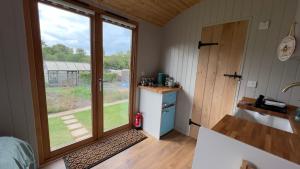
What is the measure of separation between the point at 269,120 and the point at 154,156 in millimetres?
1541

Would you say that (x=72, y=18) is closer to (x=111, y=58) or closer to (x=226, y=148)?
(x=111, y=58)

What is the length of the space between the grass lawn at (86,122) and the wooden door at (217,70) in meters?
1.43

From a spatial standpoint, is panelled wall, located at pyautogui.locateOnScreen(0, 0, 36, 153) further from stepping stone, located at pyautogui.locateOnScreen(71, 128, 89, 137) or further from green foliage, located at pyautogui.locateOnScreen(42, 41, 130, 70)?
stepping stone, located at pyautogui.locateOnScreen(71, 128, 89, 137)

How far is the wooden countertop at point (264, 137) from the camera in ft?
2.46

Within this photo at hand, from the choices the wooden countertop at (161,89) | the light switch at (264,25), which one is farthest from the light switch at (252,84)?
the wooden countertop at (161,89)

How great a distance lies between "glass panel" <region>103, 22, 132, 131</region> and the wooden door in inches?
53.3

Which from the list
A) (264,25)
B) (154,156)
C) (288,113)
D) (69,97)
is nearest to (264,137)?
(288,113)

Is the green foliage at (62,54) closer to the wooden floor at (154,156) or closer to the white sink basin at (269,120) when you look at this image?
the wooden floor at (154,156)

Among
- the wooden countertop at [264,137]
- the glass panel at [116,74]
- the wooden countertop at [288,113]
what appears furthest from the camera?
the glass panel at [116,74]

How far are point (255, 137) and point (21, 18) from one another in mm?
2327

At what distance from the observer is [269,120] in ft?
→ 4.72

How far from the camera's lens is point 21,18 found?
4.69 feet

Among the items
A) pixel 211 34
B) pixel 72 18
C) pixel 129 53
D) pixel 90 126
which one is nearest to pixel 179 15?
pixel 211 34

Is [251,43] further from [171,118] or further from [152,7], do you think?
[171,118]
